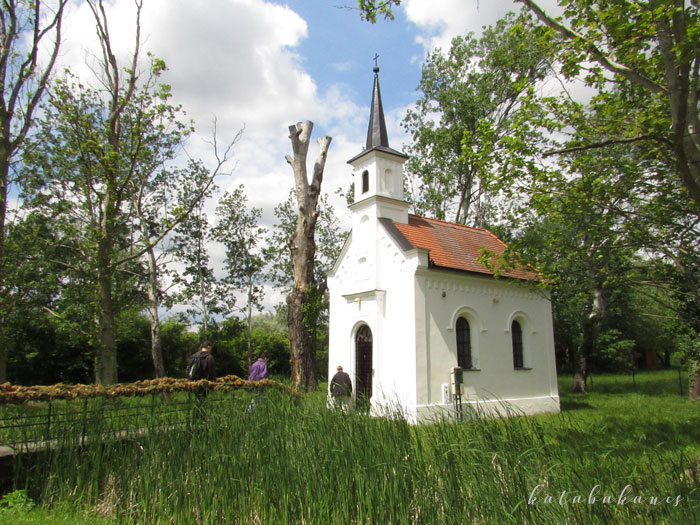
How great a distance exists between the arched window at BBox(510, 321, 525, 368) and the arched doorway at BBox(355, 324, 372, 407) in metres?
5.22

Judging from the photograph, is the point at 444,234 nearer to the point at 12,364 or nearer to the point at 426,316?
the point at 426,316

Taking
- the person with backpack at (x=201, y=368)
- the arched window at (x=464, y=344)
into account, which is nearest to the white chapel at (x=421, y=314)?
the arched window at (x=464, y=344)

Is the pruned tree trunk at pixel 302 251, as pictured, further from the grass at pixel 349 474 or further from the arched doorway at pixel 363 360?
the grass at pixel 349 474

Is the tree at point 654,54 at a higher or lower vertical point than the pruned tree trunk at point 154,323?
higher

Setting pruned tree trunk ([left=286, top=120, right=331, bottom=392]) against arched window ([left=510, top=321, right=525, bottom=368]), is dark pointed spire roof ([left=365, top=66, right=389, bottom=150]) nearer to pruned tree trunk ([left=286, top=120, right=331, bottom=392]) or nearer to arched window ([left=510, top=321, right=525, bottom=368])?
pruned tree trunk ([left=286, top=120, right=331, bottom=392])

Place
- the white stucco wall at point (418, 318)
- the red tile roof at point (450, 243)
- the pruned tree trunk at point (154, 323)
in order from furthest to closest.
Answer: the pruned tree trunk at point (154, 323), the red tile roof at point (450, 243), the white stucco wall at point (418, 318)

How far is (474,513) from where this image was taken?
12.2 feet

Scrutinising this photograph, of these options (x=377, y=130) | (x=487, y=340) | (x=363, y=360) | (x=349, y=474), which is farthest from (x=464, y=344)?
(x=349, y=474)

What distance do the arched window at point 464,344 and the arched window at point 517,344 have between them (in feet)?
7.63

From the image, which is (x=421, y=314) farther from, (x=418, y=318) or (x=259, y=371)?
(x=259, y=371)

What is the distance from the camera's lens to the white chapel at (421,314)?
44.2 feet

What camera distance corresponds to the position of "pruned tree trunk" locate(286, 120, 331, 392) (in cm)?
1642

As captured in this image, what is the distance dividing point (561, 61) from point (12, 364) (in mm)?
22509

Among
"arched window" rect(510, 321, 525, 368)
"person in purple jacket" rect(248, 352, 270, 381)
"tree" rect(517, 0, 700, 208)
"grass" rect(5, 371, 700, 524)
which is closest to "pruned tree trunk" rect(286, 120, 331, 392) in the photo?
"person in purple jacket" rect(248, 352, 270, 381)
